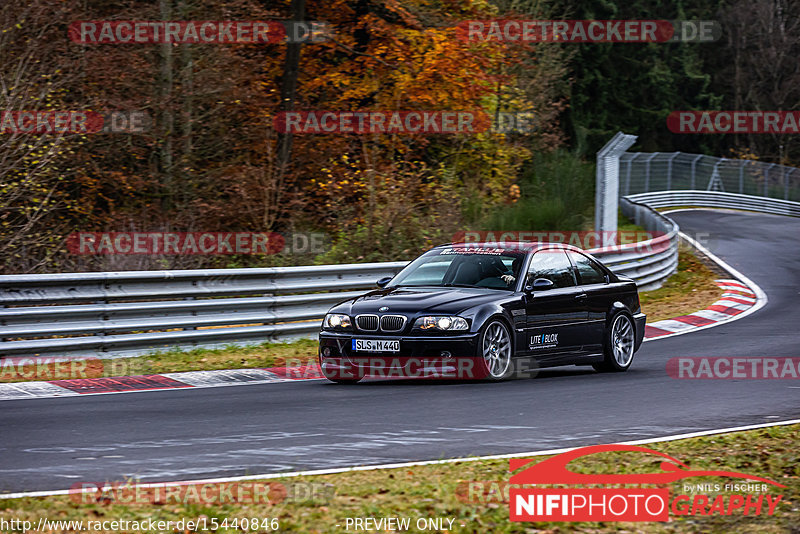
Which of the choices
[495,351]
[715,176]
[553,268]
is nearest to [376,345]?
[495,351]

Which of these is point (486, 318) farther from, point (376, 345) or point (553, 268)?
point (553, 268)

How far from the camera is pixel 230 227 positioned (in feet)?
75.4

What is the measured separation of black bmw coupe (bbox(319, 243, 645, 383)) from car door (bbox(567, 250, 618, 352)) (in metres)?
0.01

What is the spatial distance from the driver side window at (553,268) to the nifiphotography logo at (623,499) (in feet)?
17.8

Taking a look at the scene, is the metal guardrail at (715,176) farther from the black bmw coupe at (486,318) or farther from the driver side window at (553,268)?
the driver side window at (553,268)

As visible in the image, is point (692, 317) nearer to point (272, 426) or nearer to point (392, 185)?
point (392, 185)

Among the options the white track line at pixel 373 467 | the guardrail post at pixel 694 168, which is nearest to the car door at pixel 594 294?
the white track line at pixel 373 467

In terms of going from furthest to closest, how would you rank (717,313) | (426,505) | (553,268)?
(717,313) < (553,268) < (426,505)

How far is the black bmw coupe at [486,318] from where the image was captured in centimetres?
1073

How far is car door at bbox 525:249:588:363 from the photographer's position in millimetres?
11609

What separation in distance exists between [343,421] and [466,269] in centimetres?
365

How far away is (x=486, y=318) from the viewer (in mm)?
→ 10789

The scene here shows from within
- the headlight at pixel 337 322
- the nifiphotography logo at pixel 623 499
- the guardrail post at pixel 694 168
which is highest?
the guardrail post at pixel 694 168

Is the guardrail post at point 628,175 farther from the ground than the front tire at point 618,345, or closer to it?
farther from the ground
